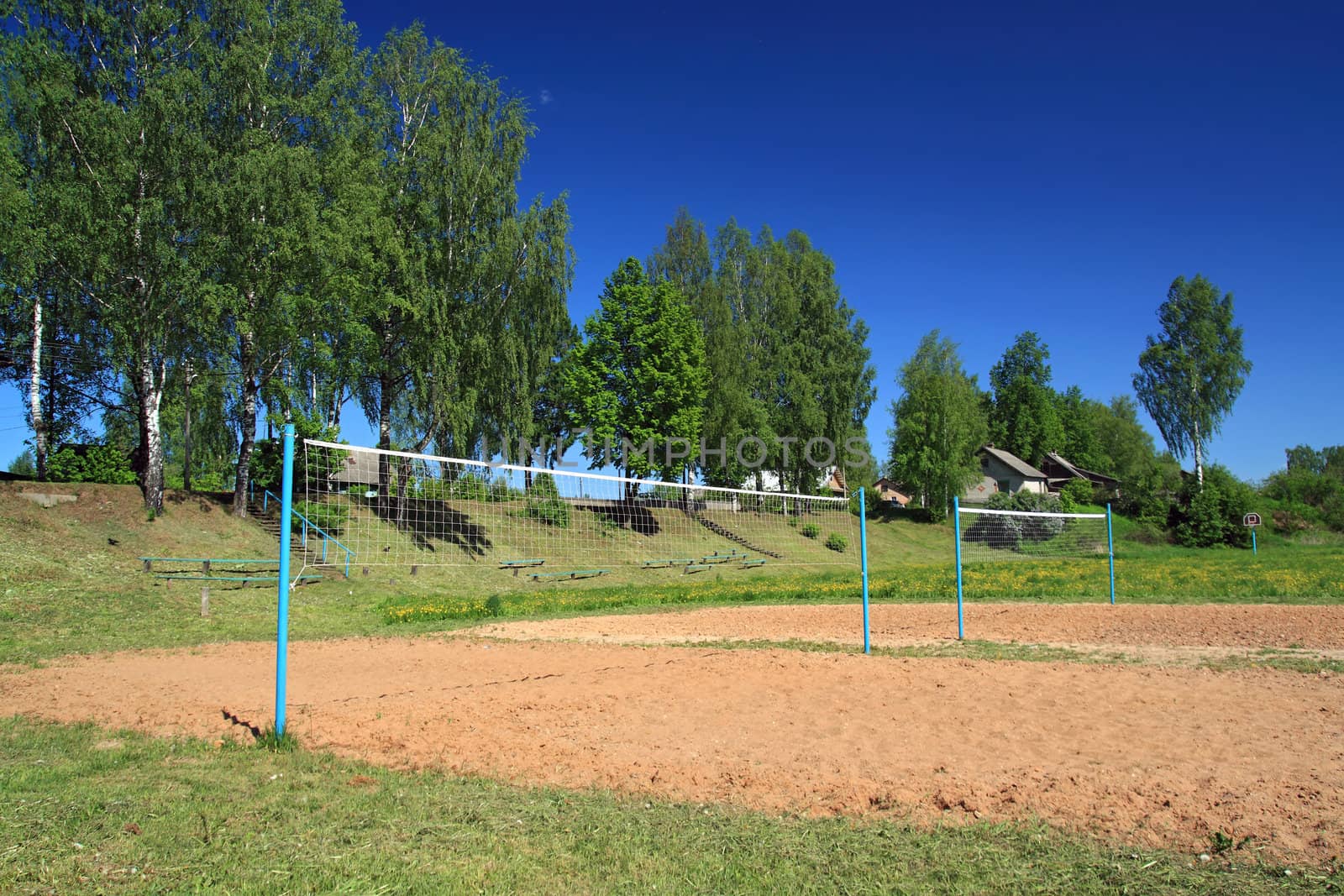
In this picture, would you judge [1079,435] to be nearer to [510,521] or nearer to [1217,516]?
[1217,516]

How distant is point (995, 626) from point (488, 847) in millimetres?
10841

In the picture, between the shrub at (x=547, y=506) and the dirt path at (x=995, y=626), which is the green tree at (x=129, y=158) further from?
the dirt path at (x=995, y=626)

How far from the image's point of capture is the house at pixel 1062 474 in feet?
206

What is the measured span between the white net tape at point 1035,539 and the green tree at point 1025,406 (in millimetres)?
24947

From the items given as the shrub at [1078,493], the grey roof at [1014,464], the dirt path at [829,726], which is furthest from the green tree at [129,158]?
the grey roof at [1014,464]

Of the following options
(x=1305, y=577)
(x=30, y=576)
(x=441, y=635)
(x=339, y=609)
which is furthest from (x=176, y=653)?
(x=1305, y=577)

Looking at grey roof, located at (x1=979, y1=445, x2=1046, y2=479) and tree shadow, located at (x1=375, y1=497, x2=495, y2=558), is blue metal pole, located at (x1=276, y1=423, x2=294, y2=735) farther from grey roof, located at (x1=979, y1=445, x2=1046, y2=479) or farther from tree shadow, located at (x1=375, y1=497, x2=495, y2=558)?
grey roof, located at (x1=979, y1=445, x2=1046, y2=479)

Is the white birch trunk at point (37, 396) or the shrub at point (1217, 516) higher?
the white birch trunk at point (37, 396)

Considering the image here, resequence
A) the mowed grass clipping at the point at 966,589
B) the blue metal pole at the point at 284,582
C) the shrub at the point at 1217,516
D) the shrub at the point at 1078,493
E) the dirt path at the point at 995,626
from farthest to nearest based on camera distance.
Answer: the shrub at the point at 1078,493, the shrub at the point at 1217,516, the mowed grass clipping at the point at 966,589, the dirt path at the point at 995,626, the blue metal pole at the point at 284,582

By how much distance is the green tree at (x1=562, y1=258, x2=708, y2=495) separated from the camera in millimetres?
29781

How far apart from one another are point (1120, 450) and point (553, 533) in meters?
66.0

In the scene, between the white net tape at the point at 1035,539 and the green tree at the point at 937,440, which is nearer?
the white net tape at the point at 1035,539

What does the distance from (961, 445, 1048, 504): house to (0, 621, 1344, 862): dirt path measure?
51.3 meters

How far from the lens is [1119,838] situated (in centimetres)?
383
